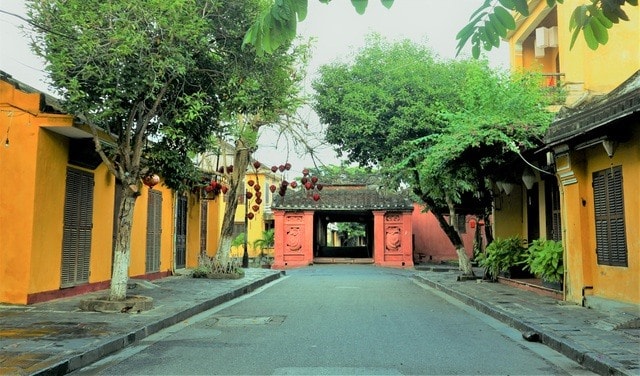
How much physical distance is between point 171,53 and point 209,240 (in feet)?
50.3

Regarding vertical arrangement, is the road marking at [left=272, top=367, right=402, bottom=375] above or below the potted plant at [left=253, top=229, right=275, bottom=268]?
below

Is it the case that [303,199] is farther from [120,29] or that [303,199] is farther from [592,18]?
[592,18]

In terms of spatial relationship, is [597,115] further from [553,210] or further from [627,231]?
[553,210]

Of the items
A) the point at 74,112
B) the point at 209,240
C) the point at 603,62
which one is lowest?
the point at 209,240

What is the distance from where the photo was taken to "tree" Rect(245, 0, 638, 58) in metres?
3.14

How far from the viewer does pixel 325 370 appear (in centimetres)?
600

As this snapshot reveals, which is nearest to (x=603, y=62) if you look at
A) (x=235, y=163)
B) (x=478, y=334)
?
(x=478, y=334)

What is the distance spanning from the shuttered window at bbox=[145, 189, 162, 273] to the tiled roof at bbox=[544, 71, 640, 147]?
11.2 meters

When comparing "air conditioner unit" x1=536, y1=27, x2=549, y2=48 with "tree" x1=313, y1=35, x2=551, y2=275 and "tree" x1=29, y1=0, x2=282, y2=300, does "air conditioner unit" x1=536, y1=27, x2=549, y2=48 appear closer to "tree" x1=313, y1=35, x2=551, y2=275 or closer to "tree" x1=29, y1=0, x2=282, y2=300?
"tree" x1=313, y1=35, x2=551, y2=275

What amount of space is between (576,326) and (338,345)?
12.0 feet

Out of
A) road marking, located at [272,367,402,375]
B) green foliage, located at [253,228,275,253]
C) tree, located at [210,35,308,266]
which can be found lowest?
road marking, located at [272,367,402,375]

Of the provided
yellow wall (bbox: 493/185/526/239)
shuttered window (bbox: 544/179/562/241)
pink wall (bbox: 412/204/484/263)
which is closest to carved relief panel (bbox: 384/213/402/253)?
pink wall (bbox: 412/204/484/263)

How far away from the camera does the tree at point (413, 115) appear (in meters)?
15.5

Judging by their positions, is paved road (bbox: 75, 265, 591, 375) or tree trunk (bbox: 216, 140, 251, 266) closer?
paved road (bbox: 75, 265, 591, 375)
